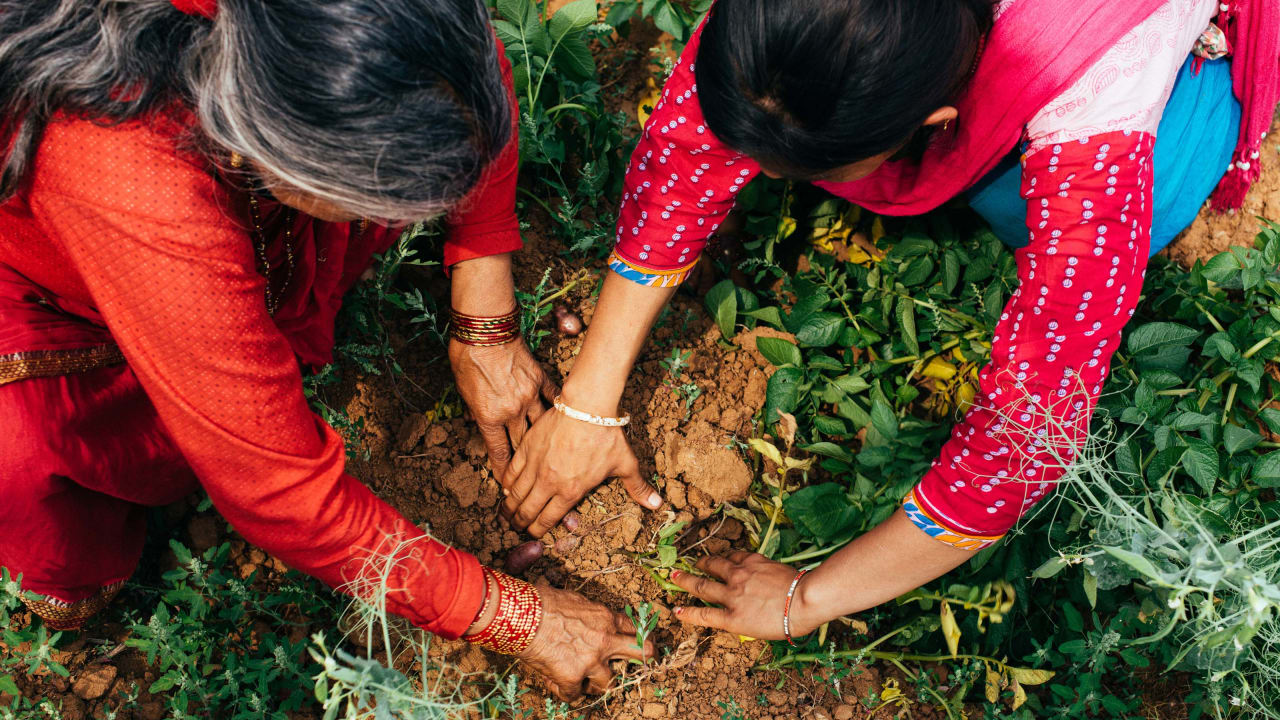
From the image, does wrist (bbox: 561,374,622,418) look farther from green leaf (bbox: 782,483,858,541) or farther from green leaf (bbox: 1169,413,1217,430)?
green leaf (bbox: 1169,413,1217,430)

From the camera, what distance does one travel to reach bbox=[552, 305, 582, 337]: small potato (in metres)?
2.18

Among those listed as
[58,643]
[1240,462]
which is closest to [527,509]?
[58,643]

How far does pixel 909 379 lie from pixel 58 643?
2.00 meters

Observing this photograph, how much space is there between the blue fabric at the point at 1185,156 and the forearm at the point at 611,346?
783mm

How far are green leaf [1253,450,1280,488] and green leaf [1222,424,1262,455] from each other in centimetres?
6

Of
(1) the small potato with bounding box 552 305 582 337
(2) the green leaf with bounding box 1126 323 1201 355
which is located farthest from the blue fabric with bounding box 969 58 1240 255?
(1) the small potato with bounding box 552 305 582 337

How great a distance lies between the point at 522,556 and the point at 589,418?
14.1 inches

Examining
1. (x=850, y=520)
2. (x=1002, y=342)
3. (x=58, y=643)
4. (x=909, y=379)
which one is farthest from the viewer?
(x=909, y=379)

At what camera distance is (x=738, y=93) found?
4.34 ft

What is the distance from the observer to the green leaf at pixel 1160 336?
1970 millimetres

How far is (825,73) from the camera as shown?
1.24m

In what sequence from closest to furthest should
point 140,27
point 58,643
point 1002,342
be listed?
point 140,27 → point 1002,342 → point 58,643

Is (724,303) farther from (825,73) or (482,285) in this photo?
(825,73)

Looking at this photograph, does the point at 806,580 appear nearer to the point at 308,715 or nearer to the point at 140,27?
the point at 308,715
